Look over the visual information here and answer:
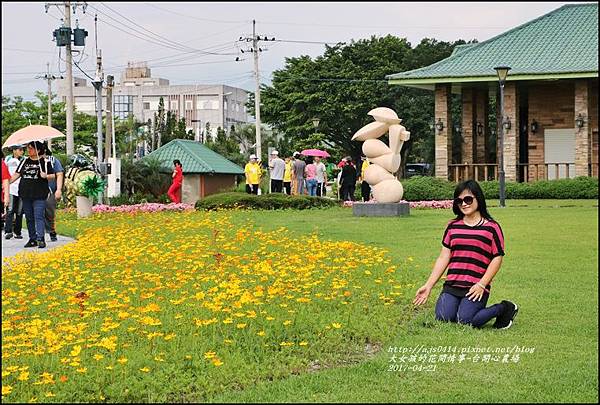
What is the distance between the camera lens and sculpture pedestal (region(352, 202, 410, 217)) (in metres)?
21.3

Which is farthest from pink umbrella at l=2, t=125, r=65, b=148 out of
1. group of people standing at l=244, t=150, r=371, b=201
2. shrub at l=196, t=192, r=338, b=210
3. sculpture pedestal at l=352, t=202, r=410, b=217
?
group of people standing at l=244, t=150, r=371, b=201

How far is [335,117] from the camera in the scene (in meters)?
55.1

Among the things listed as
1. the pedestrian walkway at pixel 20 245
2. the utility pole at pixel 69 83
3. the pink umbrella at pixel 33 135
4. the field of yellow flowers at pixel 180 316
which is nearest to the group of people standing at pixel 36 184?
the pedestrian walkway at pixel 20 245

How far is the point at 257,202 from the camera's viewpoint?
24.8 meters

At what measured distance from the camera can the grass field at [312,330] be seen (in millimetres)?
5816

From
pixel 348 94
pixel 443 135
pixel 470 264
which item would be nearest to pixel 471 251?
pixel 470 264

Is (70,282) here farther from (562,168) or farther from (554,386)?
(562,168)

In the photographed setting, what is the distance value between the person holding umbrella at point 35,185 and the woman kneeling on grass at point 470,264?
8.21 meters

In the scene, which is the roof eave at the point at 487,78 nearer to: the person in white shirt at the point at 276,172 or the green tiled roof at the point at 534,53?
the green tiled roof at the point at 534,53

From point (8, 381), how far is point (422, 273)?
19.9 ft

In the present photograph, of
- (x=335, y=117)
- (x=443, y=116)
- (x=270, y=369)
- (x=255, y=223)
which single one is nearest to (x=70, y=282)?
(x=270, y=369)

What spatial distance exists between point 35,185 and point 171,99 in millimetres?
87884

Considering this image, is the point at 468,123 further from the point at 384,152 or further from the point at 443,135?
the point at 384,152

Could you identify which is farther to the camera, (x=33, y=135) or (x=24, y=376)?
(x=33, y=135)
